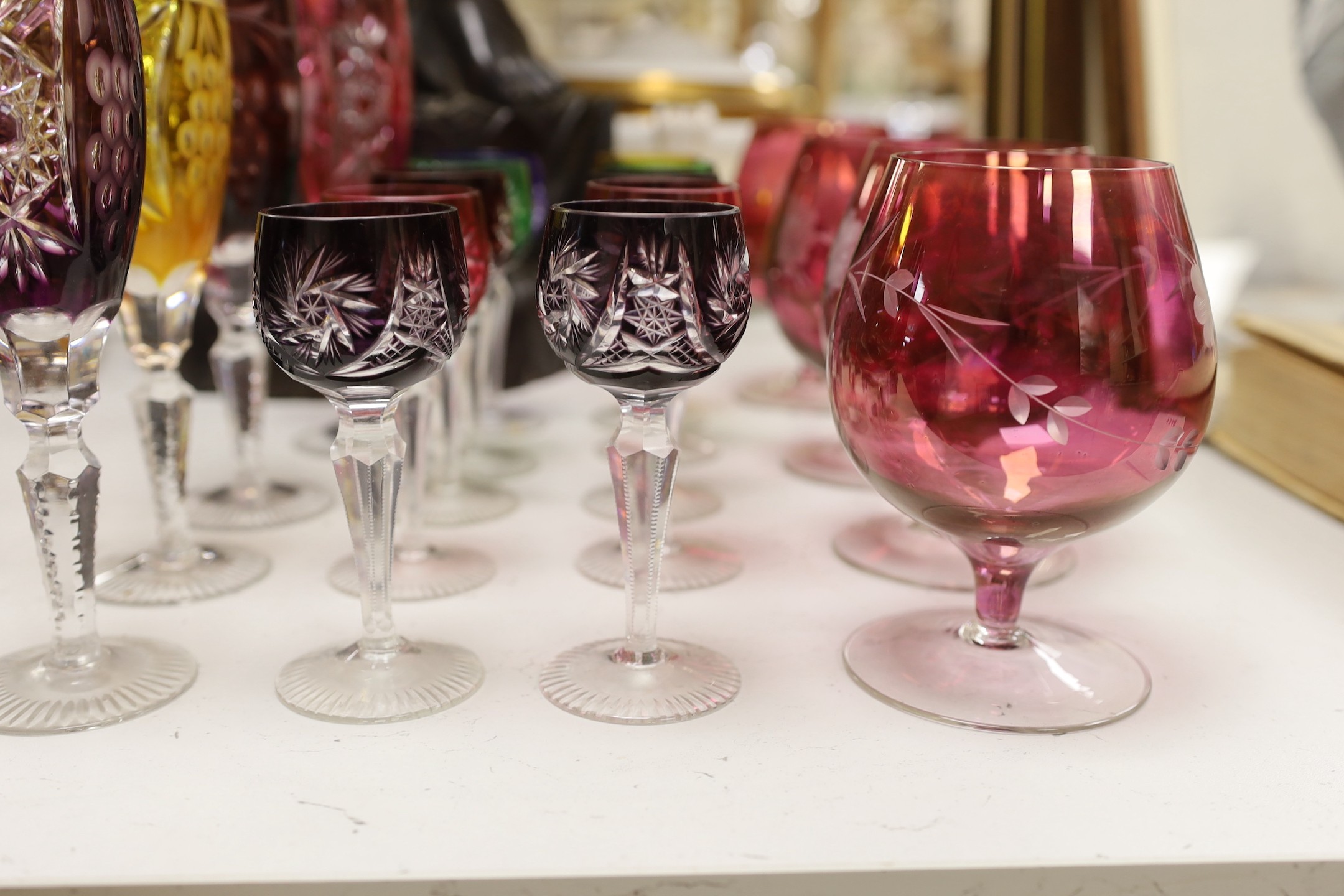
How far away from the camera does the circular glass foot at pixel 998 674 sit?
486mm

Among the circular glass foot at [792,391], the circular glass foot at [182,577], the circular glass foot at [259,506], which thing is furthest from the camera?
the circular glass foot at [792,391]

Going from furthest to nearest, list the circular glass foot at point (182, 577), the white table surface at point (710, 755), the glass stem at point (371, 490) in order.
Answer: the circular glass foot at point (182, 577) → the glass stem at point (371, 490) → the white table surface at point (710, 755)

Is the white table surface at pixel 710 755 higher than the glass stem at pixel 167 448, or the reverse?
the glass stem at pixel 167 448

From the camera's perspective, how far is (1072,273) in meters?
0.44

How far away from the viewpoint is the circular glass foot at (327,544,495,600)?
24.1 inches

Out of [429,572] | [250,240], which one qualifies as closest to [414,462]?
[429,572]

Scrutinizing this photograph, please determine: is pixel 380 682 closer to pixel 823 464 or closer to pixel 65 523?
pixel 65 523

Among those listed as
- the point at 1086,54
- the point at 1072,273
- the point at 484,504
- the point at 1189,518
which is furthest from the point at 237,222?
the point at 1086,54

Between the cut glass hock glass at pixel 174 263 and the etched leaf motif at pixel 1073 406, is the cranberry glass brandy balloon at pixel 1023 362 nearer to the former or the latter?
the etched leaf motif at pixel 1073 406

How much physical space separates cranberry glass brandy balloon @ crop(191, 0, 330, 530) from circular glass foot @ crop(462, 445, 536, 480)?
0.10m

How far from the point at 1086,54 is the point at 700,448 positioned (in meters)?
0.56

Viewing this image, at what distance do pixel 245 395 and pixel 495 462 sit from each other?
165 mm

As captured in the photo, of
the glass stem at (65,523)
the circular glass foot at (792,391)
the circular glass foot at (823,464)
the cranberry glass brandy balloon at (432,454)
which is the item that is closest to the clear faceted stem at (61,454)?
the glass stem at (65,523)

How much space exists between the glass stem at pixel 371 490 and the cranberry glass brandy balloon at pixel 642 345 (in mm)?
76
